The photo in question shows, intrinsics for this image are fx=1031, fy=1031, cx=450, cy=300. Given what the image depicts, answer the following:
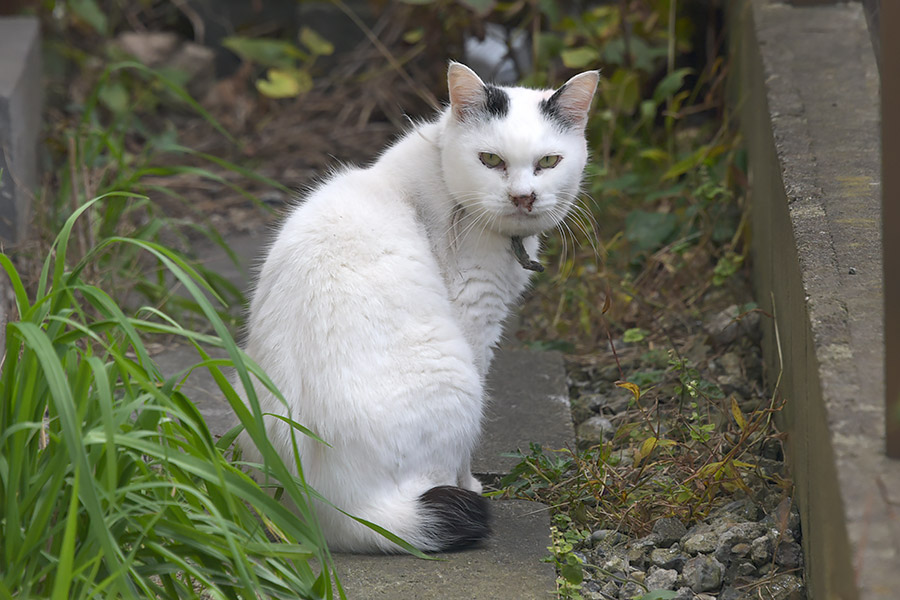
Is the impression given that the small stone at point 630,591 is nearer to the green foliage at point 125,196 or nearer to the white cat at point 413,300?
the white cat at point 413,300

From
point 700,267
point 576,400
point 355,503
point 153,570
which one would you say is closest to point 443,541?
point 355,503

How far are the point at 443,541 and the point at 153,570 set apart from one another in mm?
702

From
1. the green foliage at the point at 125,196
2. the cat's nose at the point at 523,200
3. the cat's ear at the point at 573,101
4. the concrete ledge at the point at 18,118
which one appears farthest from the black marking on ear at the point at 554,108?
the concrete ledge at the point at 18,118

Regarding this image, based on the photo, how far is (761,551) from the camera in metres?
2.31

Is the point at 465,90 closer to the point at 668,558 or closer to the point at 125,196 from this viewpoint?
the point at 125,196

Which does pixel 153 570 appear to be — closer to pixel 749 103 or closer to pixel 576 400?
pixel 576 400

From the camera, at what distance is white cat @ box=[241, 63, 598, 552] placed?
2305 mm

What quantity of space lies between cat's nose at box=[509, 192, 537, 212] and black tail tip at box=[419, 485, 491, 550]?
73 cm

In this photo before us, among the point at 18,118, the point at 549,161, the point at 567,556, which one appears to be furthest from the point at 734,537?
the point at 18,118

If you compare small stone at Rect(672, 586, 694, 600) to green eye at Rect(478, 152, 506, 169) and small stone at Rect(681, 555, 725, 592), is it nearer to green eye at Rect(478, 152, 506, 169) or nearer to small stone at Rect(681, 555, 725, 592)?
small stone at Rect(681, 555, 725, 592)

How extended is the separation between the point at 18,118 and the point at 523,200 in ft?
8.10

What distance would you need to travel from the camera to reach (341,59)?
6.07m

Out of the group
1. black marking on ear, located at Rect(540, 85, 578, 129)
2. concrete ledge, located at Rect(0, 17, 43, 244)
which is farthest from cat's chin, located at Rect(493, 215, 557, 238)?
concrete ledge, located at Rect(0, 17, 43, 244)

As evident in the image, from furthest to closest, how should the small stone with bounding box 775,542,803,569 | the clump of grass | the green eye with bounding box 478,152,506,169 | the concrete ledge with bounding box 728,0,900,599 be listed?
the green eye with bounding box 478,152,506,169 → the small stone with bounding box 775,542,803,569 → the clump of grass → the concrete ledge with bounding box 728,0,900,599
